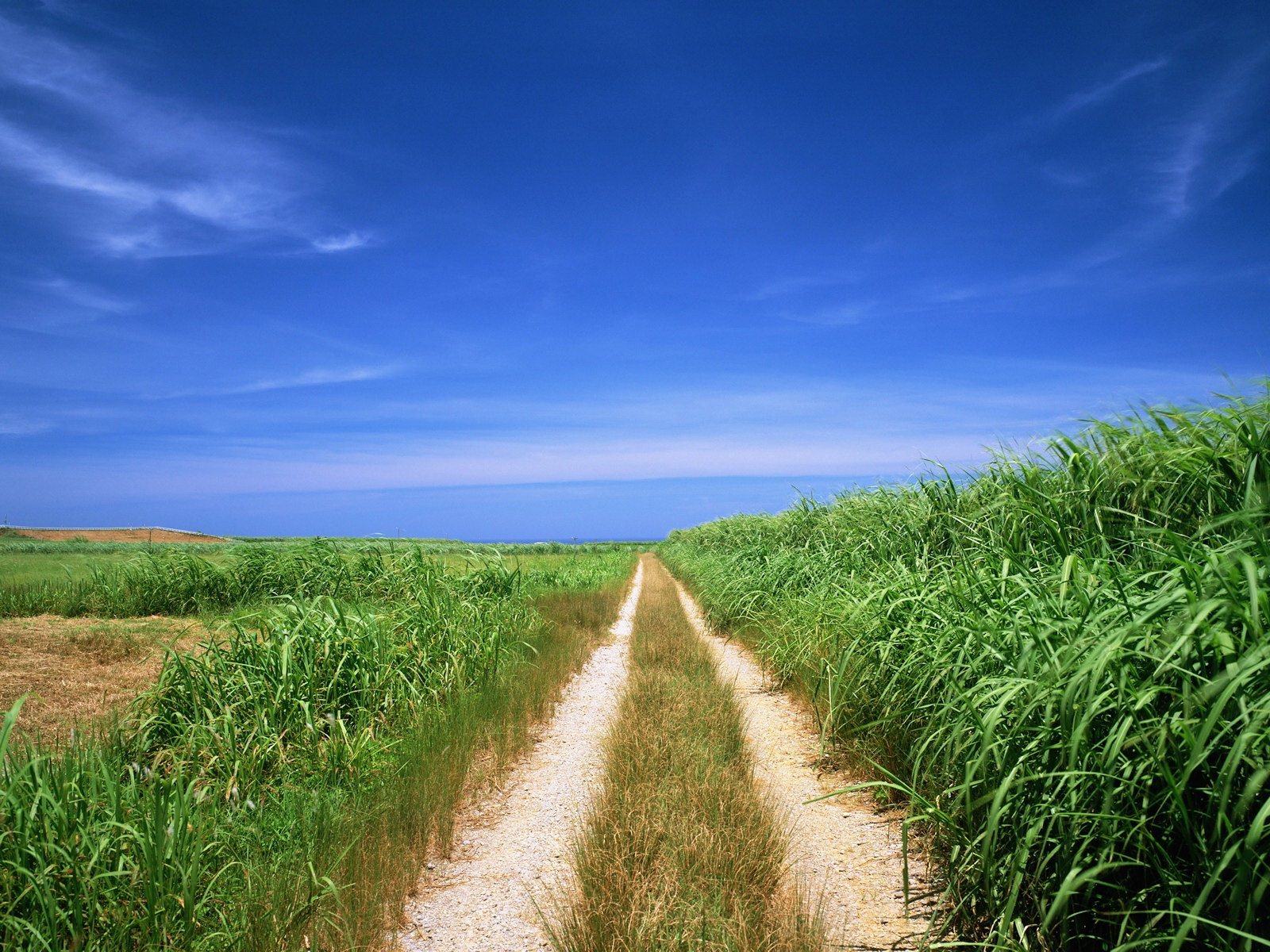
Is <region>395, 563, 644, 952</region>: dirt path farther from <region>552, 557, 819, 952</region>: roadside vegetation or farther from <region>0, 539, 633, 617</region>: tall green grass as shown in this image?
<region>0, 539, 633, 617</region>: tall green grass

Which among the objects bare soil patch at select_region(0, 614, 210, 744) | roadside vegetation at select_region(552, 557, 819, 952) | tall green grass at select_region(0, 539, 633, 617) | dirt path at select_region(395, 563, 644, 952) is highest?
tall green grass at select_region(0, 539, 633, 617)

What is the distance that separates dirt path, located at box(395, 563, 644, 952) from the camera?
325cm

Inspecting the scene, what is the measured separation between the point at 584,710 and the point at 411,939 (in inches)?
175

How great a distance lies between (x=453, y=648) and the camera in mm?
7453

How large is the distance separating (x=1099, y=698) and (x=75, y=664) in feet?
33.2

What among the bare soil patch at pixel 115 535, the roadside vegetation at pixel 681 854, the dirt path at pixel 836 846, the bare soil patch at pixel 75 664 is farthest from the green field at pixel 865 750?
the bare soil patch at pixel 115 535

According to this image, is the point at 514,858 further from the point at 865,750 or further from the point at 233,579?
the point at 233,579

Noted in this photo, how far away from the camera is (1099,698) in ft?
7.57

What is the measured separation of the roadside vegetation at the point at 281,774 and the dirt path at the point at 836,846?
7.09 ft

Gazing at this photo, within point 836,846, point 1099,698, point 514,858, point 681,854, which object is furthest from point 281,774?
point 1099,698

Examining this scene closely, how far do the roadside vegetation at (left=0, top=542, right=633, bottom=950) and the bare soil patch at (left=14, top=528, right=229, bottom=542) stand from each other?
39429mm

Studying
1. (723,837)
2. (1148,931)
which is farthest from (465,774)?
(1148,931)

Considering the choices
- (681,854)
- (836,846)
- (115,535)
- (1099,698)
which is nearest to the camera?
(1099,698)

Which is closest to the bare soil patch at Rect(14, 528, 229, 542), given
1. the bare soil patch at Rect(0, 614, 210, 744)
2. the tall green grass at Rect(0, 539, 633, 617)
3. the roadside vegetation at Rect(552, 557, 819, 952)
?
the tall green grass at Rect(0, 539, 633, 617)
